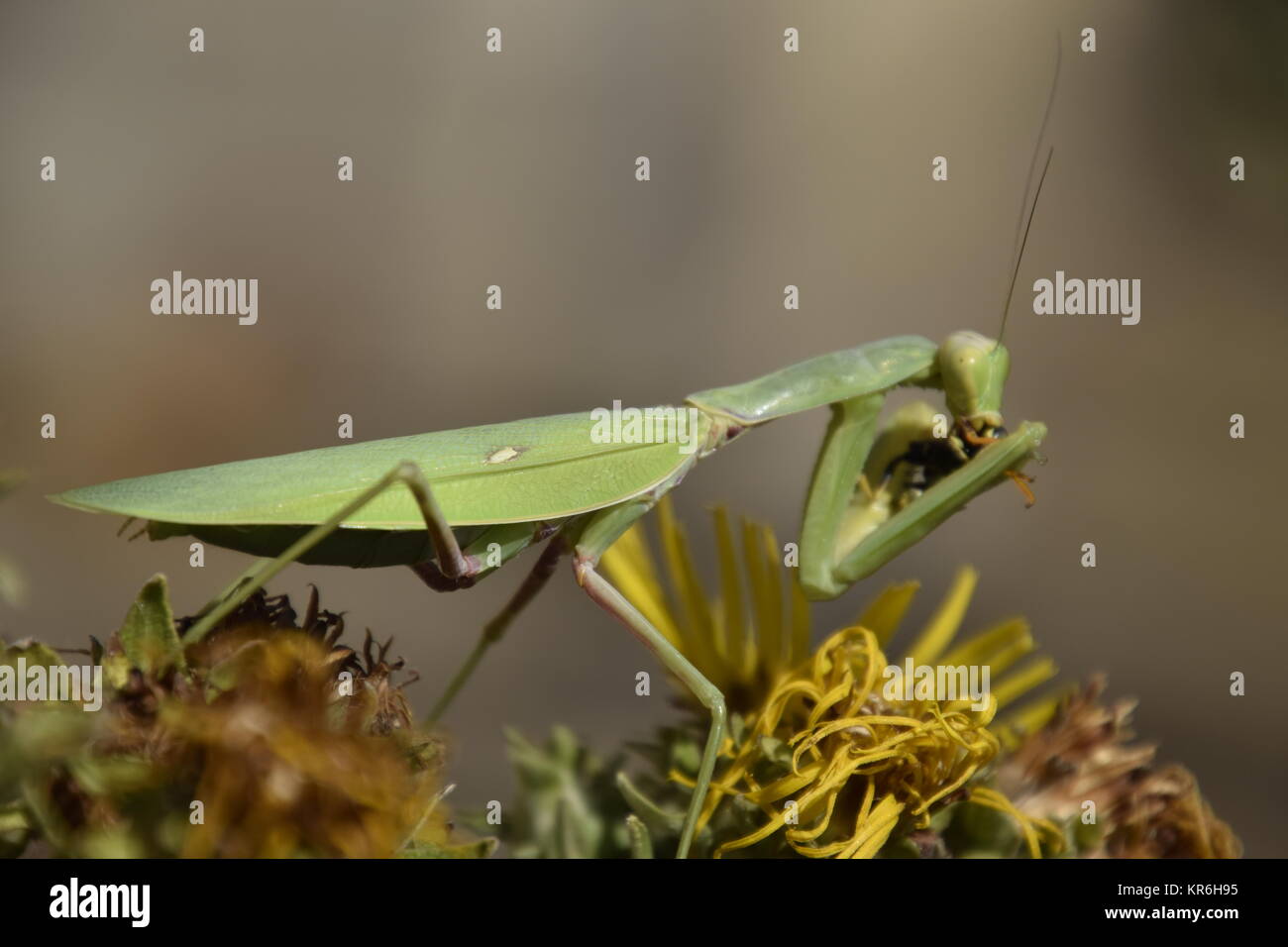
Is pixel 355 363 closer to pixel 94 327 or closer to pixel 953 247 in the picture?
pixel 94 327

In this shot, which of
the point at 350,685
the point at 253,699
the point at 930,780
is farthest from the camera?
the point at 930,780

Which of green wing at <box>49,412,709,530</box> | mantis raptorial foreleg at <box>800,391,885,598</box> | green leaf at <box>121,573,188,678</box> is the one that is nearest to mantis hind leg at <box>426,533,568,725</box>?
green wing at <box>49,412,709,530</box>

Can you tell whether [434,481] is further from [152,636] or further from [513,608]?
[152,636]

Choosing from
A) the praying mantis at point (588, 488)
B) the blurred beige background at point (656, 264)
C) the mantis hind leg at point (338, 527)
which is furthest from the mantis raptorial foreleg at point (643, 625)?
the blurred beige background at point (656, 264)

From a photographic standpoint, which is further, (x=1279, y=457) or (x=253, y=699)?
(x=1279, y=457)

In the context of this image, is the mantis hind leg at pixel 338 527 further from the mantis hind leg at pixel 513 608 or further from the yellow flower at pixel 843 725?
the yellow flower at pixel 843 725

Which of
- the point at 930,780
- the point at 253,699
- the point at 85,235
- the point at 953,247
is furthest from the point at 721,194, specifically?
the point at 253,699
